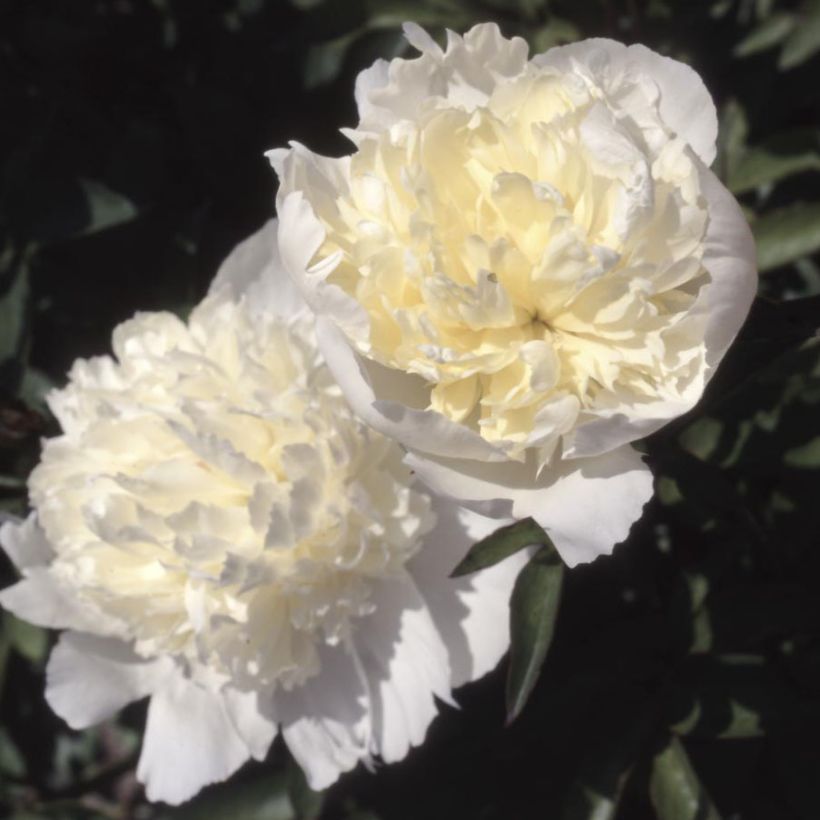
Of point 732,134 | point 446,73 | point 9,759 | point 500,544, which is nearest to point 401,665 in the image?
point 500,544

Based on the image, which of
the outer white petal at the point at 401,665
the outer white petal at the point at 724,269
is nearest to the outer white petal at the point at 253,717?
the outer white petal at the point at 401,665

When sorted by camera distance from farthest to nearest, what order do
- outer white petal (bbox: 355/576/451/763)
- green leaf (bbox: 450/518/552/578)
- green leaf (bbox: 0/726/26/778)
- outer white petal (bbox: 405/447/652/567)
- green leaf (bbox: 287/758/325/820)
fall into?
green leaf (bbox: 0/726/26/778) < green leaf (bbox: 287/758/325/820) < outer white petal (bbox: 355/576/451/763) < green leaf (bbox: 450/518/552/578) < outer white petal (bbox: 405/447/652/567)

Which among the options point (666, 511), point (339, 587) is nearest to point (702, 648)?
point (666, 511)

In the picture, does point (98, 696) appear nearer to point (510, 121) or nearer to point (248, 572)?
point (248, 572)

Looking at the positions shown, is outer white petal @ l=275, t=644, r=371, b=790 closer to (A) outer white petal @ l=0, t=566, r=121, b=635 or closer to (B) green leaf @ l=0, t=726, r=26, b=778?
(A) outer white petal @ l=0, t=566, r=121, b=635

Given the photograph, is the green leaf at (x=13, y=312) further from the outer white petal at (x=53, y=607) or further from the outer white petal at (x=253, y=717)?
the outer white petal at (x=253, y=717)

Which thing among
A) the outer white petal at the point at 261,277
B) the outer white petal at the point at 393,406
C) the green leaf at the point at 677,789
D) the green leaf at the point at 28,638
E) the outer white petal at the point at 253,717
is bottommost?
the green leaf at the point at 28,638

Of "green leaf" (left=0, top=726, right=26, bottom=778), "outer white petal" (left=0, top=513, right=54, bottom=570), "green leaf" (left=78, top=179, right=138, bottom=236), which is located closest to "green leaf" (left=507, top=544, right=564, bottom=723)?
"outer white petal" (left=0, top=513, right=54, bottom=570)
